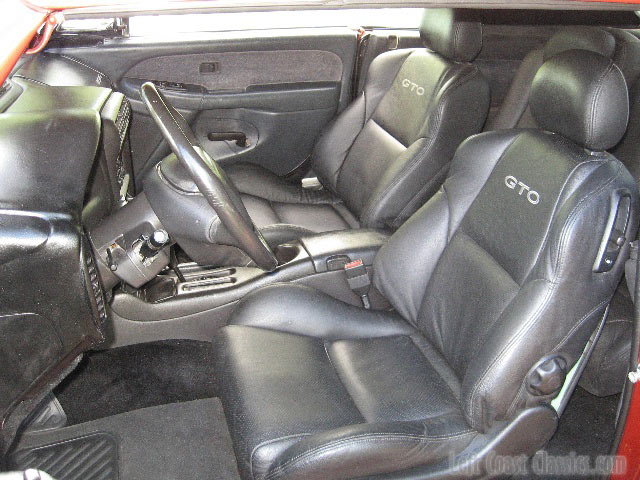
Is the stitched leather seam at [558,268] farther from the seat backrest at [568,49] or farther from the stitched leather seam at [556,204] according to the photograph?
the seat backrest at [568,49]

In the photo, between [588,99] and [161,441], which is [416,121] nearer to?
[588,99]

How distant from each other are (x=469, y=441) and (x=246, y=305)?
30.1 inches

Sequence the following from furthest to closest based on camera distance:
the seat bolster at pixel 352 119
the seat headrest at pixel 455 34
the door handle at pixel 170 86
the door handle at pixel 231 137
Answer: the door handle at pixel 231 137
the door handle at pixel 170 86
the seat bolster at pixel 352 119
the seat headrest at pixel 455 34

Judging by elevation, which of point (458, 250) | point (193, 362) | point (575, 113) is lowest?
point (193, 362)

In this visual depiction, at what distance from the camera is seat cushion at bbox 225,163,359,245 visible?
8.61ft

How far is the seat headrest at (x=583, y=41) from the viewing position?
228cm

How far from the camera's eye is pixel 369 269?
2277mm

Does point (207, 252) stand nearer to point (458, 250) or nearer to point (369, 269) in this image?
point (369, 269)

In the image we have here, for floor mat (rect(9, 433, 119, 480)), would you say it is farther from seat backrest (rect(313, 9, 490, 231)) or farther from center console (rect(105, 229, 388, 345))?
seat backrest (rect(313, 9, 490, 231))

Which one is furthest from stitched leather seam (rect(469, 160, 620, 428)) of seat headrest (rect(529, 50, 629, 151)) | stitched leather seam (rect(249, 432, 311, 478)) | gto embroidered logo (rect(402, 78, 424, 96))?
gto embroidered logo (rect(402, 78, 424, 96))

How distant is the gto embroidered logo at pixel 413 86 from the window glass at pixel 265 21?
0.38 meters

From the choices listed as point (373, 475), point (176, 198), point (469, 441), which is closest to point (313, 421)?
point (373, 475)

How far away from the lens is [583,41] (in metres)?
2.36

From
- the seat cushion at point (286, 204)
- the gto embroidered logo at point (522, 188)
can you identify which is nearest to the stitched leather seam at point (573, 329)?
the gto embroidered logo at point (522, 188)
